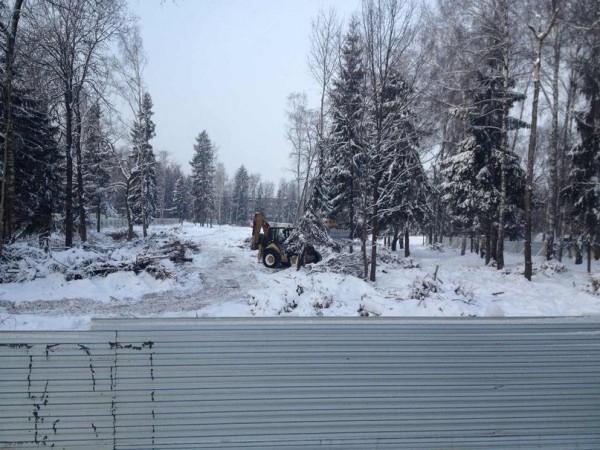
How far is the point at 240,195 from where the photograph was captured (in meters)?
76.5

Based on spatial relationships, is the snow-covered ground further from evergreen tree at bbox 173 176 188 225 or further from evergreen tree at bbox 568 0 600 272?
evergreen tree at bbox 173 176 188 225

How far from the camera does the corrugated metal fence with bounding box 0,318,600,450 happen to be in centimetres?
306

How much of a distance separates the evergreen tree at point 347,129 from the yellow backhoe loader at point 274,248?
144 inches

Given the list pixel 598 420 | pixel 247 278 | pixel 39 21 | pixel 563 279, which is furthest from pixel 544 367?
pixel 39 21

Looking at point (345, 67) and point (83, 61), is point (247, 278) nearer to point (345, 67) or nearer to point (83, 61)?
point (345, 67)

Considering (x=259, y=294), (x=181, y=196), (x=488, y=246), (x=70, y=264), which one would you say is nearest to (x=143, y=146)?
(x=70, y=264)

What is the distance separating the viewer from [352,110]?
17.3 meters

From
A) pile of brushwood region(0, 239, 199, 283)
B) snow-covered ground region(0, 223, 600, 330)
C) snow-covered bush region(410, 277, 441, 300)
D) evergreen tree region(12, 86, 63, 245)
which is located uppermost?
evergreen tree region(12, 86, 63, 245)

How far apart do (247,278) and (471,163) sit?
1450cm

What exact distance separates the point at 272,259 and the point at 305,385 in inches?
710

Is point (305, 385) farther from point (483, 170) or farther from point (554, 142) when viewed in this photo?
point (483, 170)

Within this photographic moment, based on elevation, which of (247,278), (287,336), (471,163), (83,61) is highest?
(83,61)

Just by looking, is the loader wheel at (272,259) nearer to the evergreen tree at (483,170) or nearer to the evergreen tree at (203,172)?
the evergreen tree at (483,170)

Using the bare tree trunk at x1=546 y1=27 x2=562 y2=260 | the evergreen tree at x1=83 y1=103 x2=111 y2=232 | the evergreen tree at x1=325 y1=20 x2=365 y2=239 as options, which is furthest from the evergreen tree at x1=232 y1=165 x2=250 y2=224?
the bare tree trunk at x1=546 y1=27 x2=562 y2=260
